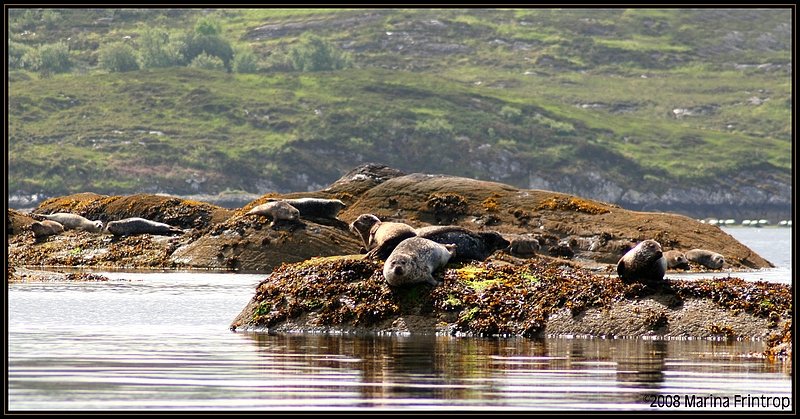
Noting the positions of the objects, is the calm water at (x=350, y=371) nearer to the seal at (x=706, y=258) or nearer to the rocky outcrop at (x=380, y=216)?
the rocky outcrop at (x=380, y=216)

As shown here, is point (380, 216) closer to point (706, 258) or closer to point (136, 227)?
point (136, 227)

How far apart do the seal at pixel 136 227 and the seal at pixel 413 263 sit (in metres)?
23.0

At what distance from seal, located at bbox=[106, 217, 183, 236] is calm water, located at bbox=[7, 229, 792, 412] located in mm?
20320

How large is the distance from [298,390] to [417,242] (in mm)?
8606

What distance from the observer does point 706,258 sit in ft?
145

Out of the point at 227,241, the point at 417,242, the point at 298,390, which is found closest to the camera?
the point at 298,390

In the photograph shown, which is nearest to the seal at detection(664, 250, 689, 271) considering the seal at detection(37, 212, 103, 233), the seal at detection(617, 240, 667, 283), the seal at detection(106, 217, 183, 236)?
the seal at detection(106, 217, 183, 236)

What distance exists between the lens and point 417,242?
23.7 metres

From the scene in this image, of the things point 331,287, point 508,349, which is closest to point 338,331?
point 331,287

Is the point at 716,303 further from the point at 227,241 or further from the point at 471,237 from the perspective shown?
the point at 227,241

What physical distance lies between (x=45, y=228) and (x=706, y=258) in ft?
65.1

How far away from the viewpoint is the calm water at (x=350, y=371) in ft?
47.6

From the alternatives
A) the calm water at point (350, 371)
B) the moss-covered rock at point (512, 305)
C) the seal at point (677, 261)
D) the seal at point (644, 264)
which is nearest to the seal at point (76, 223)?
the seal at point (677, 261)

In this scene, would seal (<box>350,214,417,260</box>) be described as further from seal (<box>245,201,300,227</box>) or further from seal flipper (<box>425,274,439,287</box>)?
seal (<box>245,201,300,227</box>)
